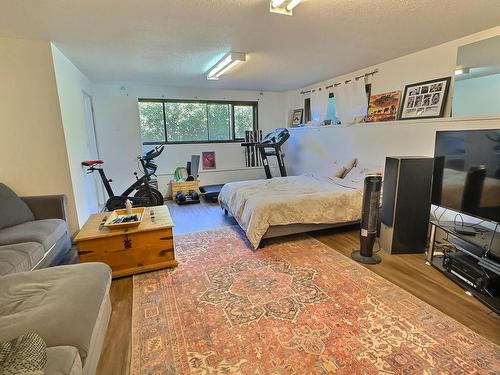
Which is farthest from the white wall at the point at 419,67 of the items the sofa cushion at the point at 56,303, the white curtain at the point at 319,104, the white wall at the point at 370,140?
the sofa cushion at the point at 56,303

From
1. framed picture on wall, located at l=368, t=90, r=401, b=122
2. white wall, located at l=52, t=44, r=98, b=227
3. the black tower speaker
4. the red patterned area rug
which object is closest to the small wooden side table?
white wall, located at l=52, t=44, r=98, b=227

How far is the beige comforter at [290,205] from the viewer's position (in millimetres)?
3012

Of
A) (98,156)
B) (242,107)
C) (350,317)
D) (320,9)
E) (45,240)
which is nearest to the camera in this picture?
(350,317)

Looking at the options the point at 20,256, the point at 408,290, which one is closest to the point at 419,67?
the point at 408,290

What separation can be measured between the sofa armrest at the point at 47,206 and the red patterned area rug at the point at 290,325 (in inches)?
47.4

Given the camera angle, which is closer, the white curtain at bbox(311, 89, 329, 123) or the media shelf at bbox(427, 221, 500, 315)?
the media shelf at bbox(427, 221, 500, 315)

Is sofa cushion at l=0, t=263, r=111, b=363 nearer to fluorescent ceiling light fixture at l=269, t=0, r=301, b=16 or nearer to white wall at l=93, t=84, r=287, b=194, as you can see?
fluorescent ceiling light fixture at l=269, t=0, r=301, b=16

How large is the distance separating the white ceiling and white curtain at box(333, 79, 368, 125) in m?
0.48

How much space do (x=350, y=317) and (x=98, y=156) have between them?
5.03 m

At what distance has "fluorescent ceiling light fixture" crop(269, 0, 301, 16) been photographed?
1859 millimetres

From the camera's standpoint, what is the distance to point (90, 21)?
225 centimetres

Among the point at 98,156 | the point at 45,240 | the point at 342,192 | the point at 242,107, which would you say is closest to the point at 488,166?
the point at 342,192

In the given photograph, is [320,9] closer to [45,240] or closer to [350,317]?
[350,317]

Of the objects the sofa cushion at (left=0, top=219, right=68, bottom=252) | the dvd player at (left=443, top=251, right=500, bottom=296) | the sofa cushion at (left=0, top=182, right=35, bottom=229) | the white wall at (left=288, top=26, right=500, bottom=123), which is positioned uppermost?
the white wall at (left=288, top=26, right=500, bottom=123)
